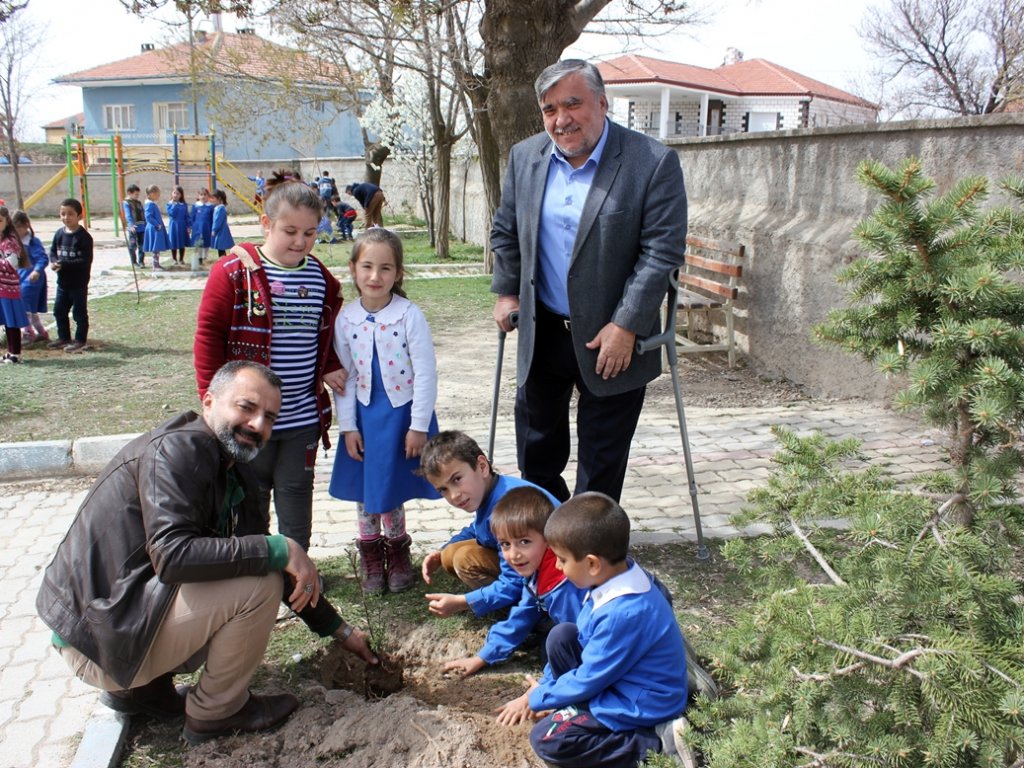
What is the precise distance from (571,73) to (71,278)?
319 inches

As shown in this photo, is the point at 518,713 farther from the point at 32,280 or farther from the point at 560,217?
the point at 32,280

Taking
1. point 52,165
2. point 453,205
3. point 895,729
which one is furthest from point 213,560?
point 52,165

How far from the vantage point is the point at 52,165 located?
37656mm

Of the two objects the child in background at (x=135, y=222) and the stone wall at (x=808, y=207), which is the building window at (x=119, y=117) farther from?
the stone wall at (x=808, y=207)

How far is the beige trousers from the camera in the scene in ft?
8.71

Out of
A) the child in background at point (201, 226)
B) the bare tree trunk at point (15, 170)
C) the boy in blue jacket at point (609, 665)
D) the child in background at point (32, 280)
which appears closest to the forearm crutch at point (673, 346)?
the boy in blue jacket at point (609, 665)

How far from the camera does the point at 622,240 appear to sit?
3.45m

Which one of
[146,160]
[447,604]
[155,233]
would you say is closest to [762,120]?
[146,160]

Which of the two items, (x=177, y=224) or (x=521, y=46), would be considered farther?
(x=177, y=224)

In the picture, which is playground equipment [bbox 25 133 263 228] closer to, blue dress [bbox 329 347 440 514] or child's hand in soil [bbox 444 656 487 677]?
blue dress [bbox 329 347 440 514]

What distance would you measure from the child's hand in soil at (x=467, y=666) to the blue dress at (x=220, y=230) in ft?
50.7

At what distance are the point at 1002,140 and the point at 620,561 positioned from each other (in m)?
4.53

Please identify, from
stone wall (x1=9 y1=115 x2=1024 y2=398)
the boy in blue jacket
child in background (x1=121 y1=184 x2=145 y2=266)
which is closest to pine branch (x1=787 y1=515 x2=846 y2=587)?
the boy in blue jacket

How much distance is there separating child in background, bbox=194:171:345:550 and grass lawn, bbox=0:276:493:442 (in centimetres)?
331
